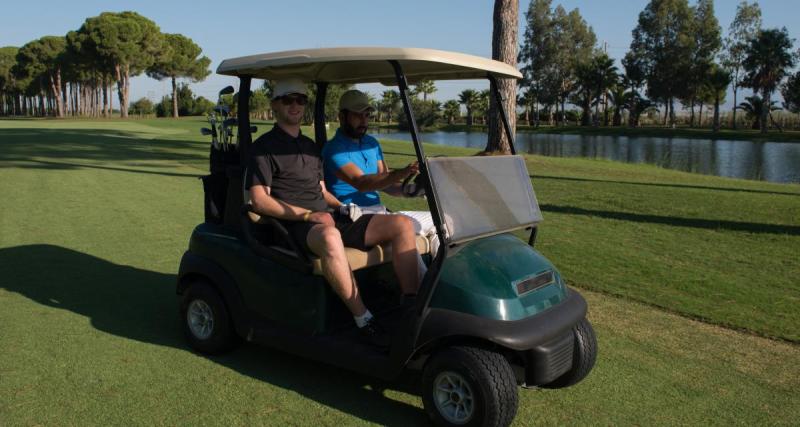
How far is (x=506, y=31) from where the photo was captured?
Result: 13672mm

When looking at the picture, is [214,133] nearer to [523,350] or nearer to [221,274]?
[221,274]

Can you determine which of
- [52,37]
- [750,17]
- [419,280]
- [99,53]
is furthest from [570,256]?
[52,37]

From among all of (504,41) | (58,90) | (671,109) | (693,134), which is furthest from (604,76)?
(504,41)

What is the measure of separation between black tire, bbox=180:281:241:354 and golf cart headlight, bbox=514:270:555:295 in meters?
1.74

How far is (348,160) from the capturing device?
4023mm

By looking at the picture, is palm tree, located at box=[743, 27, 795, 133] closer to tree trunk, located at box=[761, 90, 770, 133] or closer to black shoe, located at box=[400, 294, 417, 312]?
tree trunk, located at box=[761, 90, 770, 133]

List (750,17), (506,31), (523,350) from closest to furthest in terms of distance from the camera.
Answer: (523,350) → (506,31) → (750,17)

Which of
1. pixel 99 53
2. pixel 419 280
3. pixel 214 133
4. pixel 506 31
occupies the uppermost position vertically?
pixel 99 53

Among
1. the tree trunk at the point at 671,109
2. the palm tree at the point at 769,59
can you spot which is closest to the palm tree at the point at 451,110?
the tree trunk at the point at 671,109

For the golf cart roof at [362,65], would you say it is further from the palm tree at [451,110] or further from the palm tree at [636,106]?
the palm tree at [451,110]

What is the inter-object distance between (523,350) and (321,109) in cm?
239

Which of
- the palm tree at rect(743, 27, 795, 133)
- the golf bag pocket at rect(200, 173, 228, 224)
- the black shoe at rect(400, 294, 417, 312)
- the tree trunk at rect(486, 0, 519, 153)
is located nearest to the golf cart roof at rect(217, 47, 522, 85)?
the golf bag pocket at rect(200, 173, 228, 224)

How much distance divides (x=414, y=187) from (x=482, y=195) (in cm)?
40

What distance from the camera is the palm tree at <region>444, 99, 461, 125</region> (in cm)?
8281
